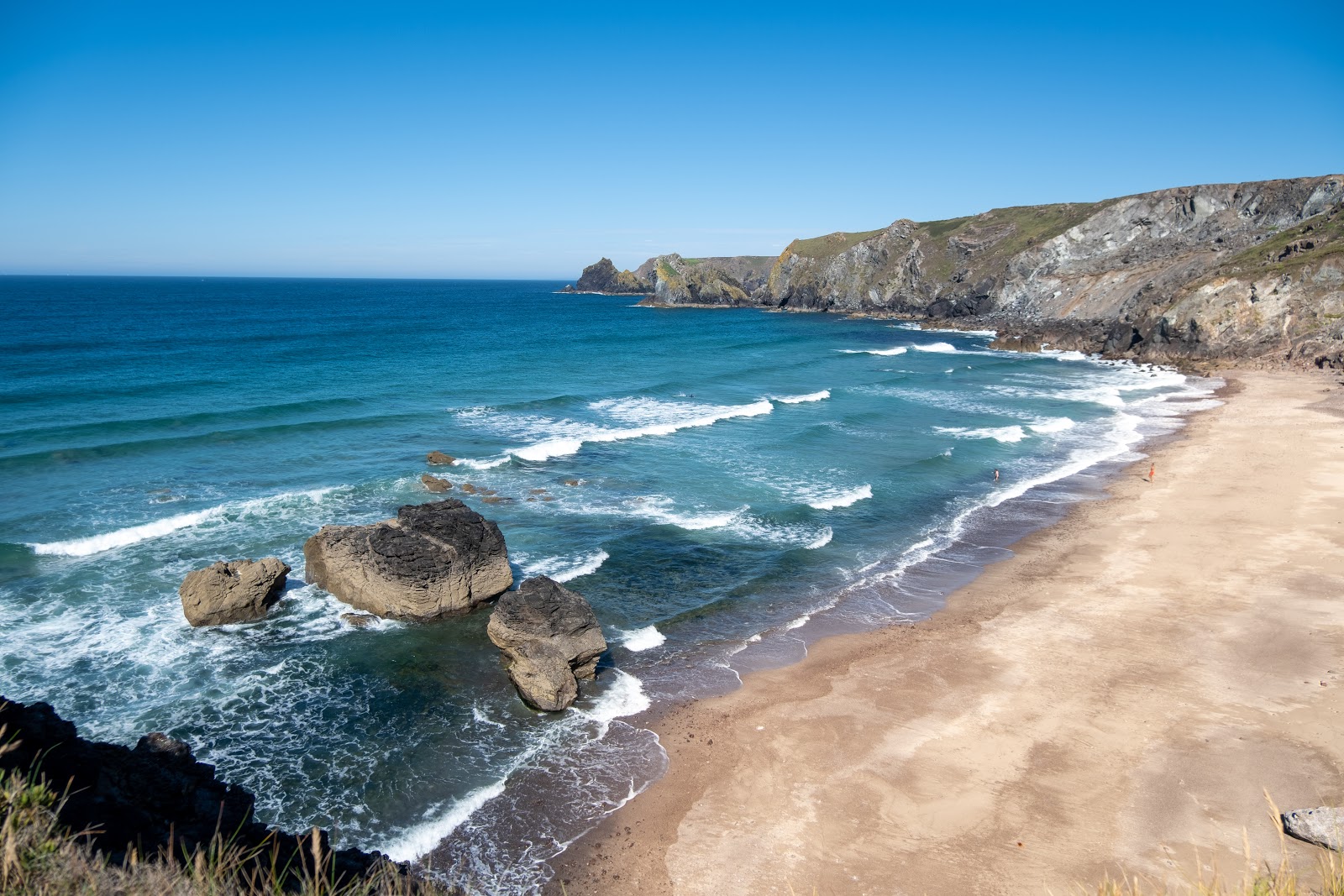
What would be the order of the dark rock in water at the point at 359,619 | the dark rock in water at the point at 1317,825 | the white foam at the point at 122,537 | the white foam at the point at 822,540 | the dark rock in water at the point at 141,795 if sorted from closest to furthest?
the dark rock in water at the point at 141,795
the dark rock in water at the point at 1317,825
the dark rock in water at the point at 359,619
the white foam at the point at 122,537
the white foam at the point at 822,540

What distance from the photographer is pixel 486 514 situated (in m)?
25.9

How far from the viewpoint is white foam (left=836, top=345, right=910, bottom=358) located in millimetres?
69306

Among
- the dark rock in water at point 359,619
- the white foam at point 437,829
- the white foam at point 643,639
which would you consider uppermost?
the dark rock in water at point 359,619

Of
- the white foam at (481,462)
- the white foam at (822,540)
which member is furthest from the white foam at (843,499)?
the white foam at (481,462)

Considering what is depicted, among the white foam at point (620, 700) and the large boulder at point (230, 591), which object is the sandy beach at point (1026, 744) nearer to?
the white foam at point (620, 700)

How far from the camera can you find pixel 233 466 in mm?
29672

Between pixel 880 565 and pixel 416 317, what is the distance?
3370 inches

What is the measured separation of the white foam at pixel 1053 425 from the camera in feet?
133

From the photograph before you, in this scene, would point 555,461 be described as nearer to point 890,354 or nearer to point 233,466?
point 233,466

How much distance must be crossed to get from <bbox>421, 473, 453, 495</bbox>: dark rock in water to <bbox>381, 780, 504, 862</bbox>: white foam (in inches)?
611

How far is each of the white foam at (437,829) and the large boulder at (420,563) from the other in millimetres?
6402

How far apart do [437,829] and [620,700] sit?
4598mm

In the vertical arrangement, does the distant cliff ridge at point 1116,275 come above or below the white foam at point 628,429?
above

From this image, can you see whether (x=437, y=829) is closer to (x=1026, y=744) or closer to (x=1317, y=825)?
(x=1026, y=744)
